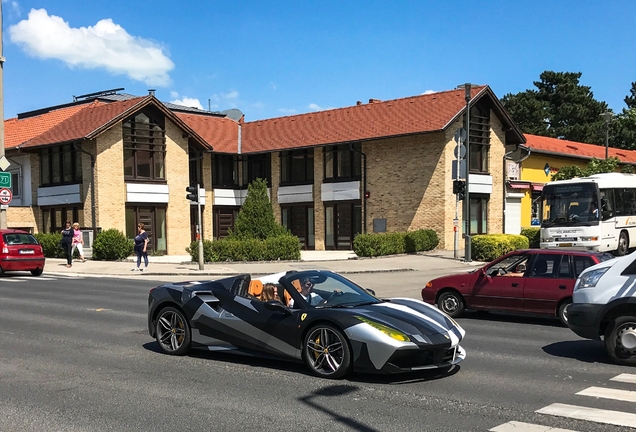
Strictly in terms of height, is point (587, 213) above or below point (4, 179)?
below

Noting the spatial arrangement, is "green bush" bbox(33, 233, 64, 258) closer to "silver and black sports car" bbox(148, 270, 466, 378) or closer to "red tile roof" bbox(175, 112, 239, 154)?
"red tile roof" bbox(175, 112, 239, 154)

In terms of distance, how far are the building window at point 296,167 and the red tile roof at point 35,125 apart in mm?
11210

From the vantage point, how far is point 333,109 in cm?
4000

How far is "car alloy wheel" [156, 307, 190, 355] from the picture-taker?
941 cm

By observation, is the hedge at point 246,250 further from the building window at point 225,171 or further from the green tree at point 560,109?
the green tree at point 560,109

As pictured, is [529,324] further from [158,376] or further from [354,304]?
[158,376]

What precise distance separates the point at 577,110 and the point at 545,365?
7103 centimetres

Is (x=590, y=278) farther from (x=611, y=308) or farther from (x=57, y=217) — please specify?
(x=57, y=217)

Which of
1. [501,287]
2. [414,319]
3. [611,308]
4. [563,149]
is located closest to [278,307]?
[414,319]

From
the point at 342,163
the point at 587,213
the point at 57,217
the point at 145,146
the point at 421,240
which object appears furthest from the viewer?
the point at 342,163

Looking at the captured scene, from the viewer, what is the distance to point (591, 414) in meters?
6.48

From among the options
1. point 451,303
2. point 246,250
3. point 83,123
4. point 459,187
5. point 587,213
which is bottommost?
point 451,303

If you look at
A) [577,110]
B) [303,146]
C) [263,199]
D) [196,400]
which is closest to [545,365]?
[196,400]

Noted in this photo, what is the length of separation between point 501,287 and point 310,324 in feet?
19.4
